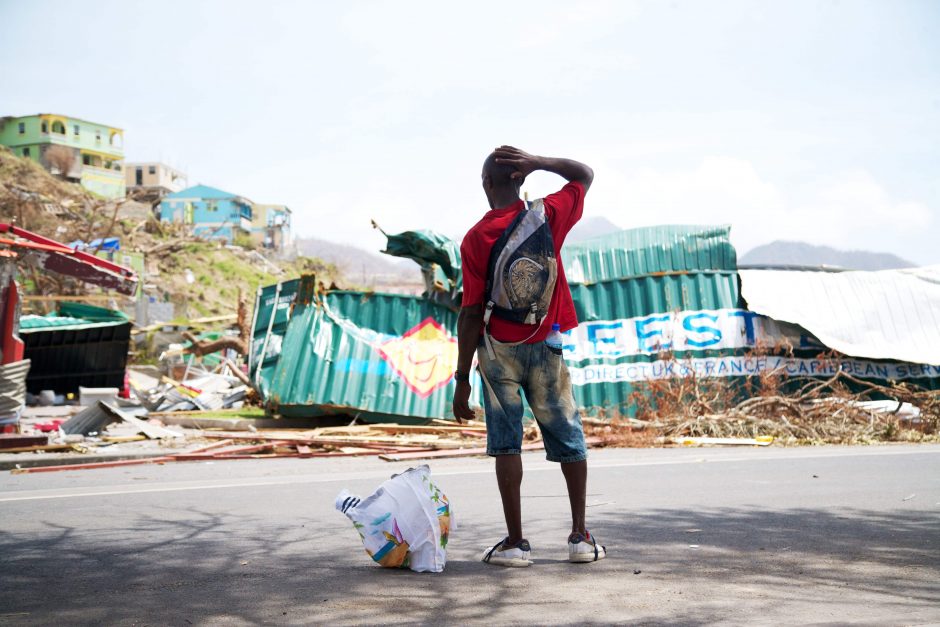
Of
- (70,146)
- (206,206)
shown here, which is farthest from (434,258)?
(206,206)

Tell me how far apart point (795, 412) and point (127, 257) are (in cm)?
4540

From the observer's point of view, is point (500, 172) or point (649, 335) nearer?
point (500, 172)

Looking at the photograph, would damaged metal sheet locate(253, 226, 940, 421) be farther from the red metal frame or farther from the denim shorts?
the denim shorts

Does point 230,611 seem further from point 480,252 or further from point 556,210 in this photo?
point 556,210

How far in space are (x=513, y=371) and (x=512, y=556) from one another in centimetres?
88

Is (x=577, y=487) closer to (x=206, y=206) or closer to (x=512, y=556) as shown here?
(x=512, y=556)

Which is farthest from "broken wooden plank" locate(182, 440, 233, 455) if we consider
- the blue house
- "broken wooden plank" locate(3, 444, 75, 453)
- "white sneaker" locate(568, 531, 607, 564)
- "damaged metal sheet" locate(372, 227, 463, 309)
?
the blue house

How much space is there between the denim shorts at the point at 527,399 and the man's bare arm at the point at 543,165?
34.3 inches

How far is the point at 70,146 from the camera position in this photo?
9250cm

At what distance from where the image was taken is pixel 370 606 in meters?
3.55

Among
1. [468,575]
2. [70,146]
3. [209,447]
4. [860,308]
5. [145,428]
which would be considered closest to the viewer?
[468,575]

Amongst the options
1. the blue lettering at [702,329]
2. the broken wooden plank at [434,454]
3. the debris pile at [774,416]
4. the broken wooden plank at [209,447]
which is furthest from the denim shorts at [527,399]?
the blue lettering at [702,329]

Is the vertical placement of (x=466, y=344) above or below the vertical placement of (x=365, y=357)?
below

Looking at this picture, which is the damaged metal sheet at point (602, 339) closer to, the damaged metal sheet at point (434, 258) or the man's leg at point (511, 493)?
the damaged metal sheet at point (434, 258)
